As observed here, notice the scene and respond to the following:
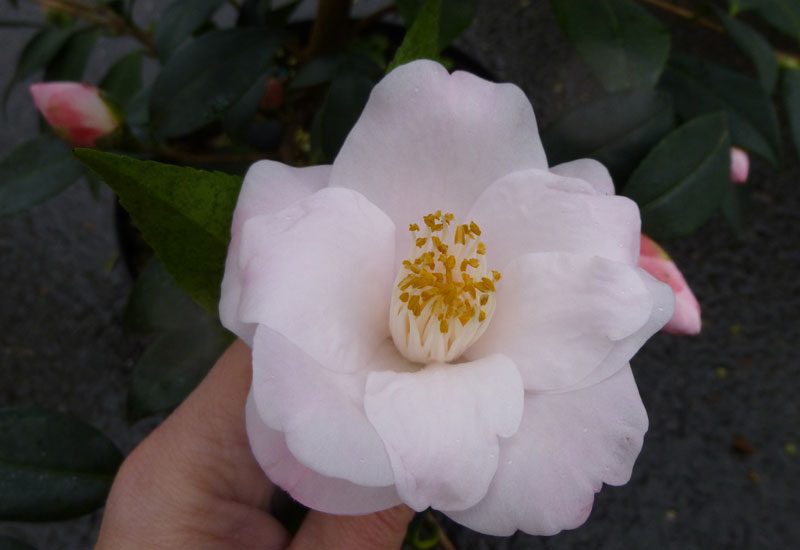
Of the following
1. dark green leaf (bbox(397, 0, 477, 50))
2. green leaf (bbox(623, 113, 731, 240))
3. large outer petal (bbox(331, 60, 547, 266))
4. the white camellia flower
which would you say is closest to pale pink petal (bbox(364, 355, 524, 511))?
the white camellia flower

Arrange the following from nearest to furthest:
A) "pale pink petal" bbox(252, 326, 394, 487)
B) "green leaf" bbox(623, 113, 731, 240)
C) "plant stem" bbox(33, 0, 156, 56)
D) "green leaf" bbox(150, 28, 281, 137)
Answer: "pale pink petal" bbox(252, 326, 394, 487), "green leaf" bbox(623, 113, 731, 240), "green leaf" bbox(150, 28, 281, 137), "plant stem" bbox(33, 0, 156, 56)

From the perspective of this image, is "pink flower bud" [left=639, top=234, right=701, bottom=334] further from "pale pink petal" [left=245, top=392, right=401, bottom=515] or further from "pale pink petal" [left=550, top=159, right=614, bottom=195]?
"pale pink petal" [left=245, top=392, right=401, bottom=515]

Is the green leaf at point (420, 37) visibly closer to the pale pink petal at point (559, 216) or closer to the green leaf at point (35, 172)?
the pale pink petal at point (559, 216)

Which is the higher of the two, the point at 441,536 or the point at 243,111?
the point at 243,111

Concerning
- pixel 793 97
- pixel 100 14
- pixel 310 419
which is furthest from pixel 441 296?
pixel 100 14

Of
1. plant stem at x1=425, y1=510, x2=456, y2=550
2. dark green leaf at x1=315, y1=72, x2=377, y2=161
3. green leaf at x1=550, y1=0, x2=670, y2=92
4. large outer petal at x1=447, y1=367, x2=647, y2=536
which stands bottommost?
plant stem at x1=425, y1=510, x2=456, y2=550

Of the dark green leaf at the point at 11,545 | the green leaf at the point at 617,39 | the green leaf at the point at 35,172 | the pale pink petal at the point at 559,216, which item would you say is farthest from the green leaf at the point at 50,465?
the green leaf at the point at 617,39

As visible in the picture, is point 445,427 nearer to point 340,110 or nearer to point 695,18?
point 340,110
